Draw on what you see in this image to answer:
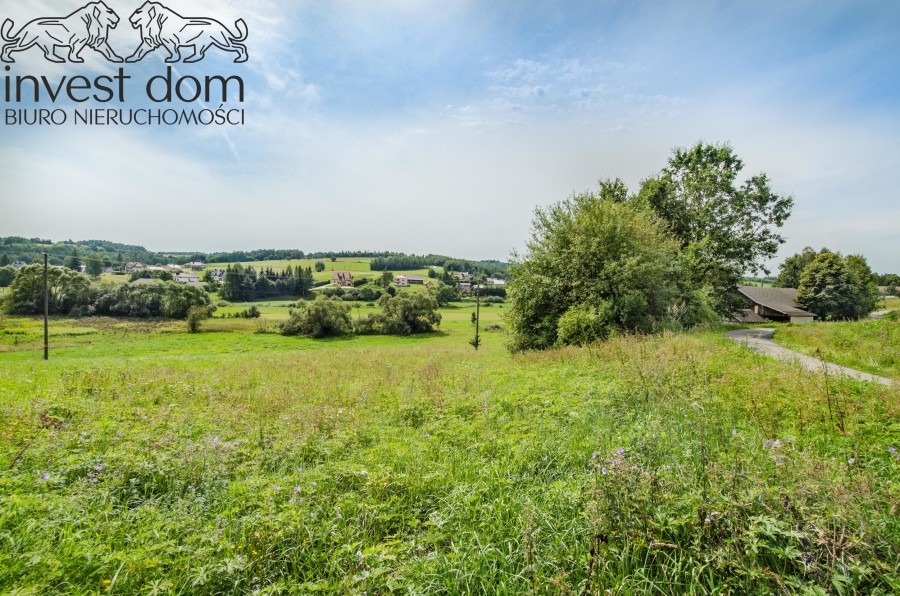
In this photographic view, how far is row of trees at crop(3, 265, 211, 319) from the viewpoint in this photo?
39.7 metres

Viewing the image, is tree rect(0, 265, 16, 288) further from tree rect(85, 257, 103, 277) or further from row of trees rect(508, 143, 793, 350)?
row of trees rect(508, 143, 793, 350)

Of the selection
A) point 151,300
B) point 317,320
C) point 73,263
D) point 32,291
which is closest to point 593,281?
point 317,320

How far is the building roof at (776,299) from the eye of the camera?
46.0 m

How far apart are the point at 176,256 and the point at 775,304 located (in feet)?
365

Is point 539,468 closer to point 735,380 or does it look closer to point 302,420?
point 302,420

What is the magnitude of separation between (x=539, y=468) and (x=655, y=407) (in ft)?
7.39

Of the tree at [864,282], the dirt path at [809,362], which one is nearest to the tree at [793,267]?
the tree at [864,282]

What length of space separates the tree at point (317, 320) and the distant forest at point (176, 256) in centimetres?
2506

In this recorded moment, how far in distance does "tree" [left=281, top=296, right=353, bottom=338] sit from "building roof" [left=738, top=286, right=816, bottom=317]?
2142 inches

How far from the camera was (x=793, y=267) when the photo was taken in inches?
2704

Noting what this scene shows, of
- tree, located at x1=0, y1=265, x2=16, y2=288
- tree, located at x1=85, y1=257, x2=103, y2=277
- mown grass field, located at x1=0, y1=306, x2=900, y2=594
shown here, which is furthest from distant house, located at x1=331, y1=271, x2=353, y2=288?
mown grass field, located at x1=0, y1=306, x2=900, y2=594

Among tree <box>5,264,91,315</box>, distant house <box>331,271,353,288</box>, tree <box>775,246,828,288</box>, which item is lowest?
tree <box>5,264,91,315</box>

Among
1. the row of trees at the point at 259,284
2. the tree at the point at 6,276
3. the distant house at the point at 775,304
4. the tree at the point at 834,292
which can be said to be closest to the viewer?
the tree at the point at 6,276

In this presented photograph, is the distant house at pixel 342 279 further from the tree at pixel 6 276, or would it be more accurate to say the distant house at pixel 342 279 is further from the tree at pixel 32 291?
the tree at pixel 6 276
